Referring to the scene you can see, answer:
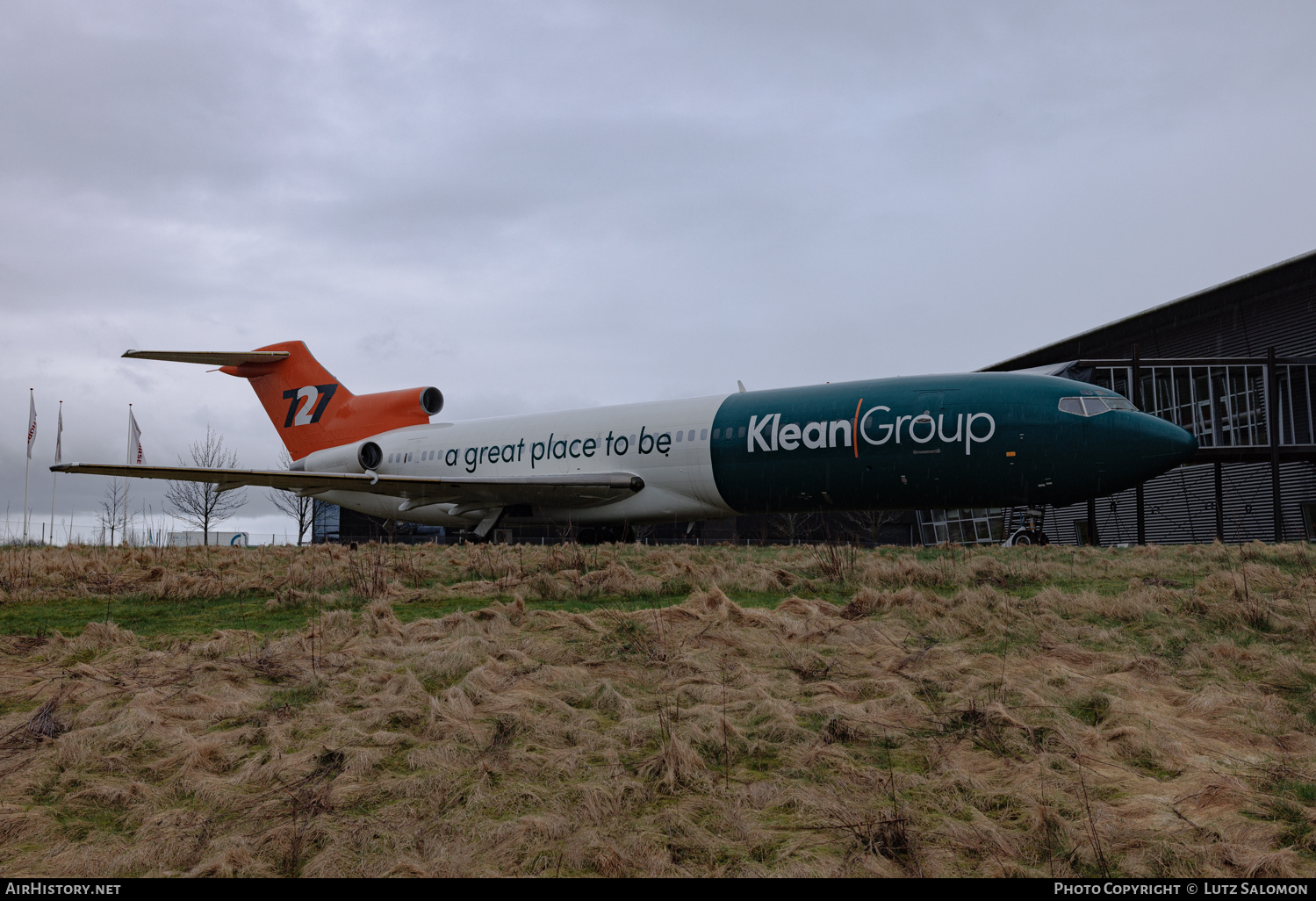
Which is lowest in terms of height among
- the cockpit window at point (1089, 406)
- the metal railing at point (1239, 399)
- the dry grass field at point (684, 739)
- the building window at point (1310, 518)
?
the dry grass field at point (684, 739)

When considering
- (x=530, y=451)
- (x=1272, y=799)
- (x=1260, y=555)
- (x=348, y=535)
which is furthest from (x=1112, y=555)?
(x=348, y=535)

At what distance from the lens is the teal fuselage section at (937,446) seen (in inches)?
601

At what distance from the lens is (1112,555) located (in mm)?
11977

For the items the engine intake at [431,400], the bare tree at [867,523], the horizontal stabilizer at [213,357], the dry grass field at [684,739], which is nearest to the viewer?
the dry grass field at [684,739]

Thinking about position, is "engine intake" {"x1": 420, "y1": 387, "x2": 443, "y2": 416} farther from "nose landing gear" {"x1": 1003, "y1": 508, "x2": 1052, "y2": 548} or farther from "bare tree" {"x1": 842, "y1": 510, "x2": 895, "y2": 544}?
"bare tree" {"x1": 842, "y1": 510, "x2": 895, "y2": 544}

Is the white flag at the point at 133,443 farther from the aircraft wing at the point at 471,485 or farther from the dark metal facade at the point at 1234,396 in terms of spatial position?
the dark metal facade at the point at 1234,396

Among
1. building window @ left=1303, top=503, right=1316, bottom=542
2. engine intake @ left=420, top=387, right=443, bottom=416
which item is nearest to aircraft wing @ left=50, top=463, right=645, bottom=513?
engine intake @ left=420, top=387, right=443, bottom=416

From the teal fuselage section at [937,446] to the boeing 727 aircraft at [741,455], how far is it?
0.03 meters

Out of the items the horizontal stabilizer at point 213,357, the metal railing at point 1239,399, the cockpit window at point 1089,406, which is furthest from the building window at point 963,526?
the horizontal stabilizer at point 213,357

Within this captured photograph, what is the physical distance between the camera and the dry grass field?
321cm

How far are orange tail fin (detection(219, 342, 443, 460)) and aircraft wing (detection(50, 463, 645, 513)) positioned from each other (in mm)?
5171

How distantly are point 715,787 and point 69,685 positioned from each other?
4340 mm

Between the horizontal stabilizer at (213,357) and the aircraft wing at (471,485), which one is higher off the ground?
the horizontal stabilizer at (213,357)
